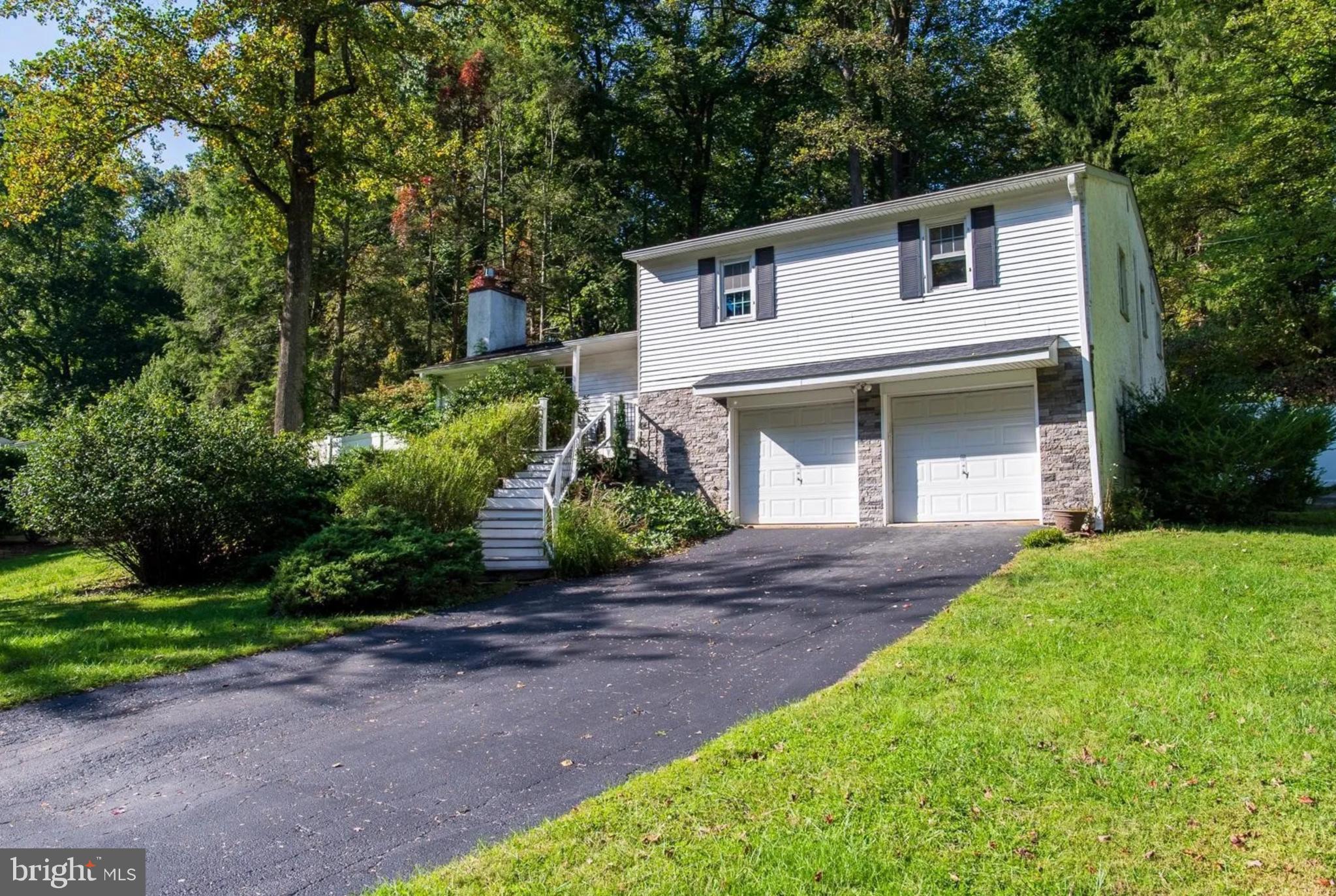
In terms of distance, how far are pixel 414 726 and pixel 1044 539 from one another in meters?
8.07

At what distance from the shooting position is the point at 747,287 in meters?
15.0

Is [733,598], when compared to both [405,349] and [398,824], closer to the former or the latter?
[398,824]

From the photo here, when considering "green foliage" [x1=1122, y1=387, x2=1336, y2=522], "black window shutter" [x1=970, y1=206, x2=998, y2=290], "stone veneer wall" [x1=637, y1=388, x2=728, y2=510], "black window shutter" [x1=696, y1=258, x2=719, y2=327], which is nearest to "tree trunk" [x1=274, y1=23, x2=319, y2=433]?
"stone veneer wall" [x1=637, y1=388, x2=728, y2=510]

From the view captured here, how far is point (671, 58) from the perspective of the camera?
2655 cm

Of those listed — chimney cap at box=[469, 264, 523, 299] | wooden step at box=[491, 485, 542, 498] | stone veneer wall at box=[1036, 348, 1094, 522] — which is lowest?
wooden step at box=[491, 485, 542, 498]

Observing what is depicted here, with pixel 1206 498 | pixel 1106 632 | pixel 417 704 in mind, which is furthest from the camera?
pixel 1206 498

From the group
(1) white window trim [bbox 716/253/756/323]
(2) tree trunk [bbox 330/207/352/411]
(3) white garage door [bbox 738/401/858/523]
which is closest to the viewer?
(3) white garage door [bbox 738/401/858/523]

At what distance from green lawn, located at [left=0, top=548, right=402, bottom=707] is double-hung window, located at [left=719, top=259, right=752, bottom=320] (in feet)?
28.4

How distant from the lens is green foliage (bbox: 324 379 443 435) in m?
16.5

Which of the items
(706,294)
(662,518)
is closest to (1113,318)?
(706,294)

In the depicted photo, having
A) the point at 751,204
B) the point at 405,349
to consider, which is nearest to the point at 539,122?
the point at 751,204

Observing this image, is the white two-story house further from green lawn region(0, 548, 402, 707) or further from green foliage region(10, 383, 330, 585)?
green lawn region(0, 548, 402, 707)

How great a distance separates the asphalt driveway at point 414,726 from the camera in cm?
367

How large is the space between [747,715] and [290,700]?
328 cm
